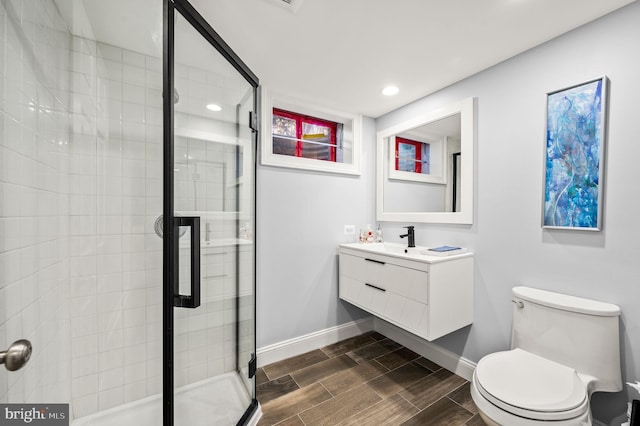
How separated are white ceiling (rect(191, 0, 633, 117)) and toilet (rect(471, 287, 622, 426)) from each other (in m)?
1.45

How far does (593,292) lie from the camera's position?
53.9 inches

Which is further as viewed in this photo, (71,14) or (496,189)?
(496,189)

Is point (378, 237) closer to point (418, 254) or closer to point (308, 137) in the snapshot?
point (418, 254)

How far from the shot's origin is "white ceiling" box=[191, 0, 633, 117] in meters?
1.30

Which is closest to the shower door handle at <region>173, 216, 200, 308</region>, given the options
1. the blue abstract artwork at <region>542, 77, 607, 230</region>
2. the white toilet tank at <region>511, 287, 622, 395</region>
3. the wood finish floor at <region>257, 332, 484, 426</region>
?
the wood finish floor at <region>257, 332, 484, 426</region>

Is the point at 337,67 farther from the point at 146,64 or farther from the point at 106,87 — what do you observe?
the point at 106,87

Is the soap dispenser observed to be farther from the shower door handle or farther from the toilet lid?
the shower door handle

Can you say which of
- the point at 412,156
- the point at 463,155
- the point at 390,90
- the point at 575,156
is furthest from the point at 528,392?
the point at 390,90

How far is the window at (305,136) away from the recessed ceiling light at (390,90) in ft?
1.90

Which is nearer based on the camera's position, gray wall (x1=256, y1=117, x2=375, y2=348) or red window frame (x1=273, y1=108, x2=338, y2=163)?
gray wall (x1=256, y1=117, x2=375, y2=348)

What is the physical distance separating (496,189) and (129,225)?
7.36ft

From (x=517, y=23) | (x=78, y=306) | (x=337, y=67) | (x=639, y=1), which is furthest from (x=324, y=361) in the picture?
(x=639, y=1)

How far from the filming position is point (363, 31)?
1.48 meters

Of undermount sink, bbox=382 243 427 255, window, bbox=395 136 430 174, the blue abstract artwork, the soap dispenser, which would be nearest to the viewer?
the blue abstract artwork
